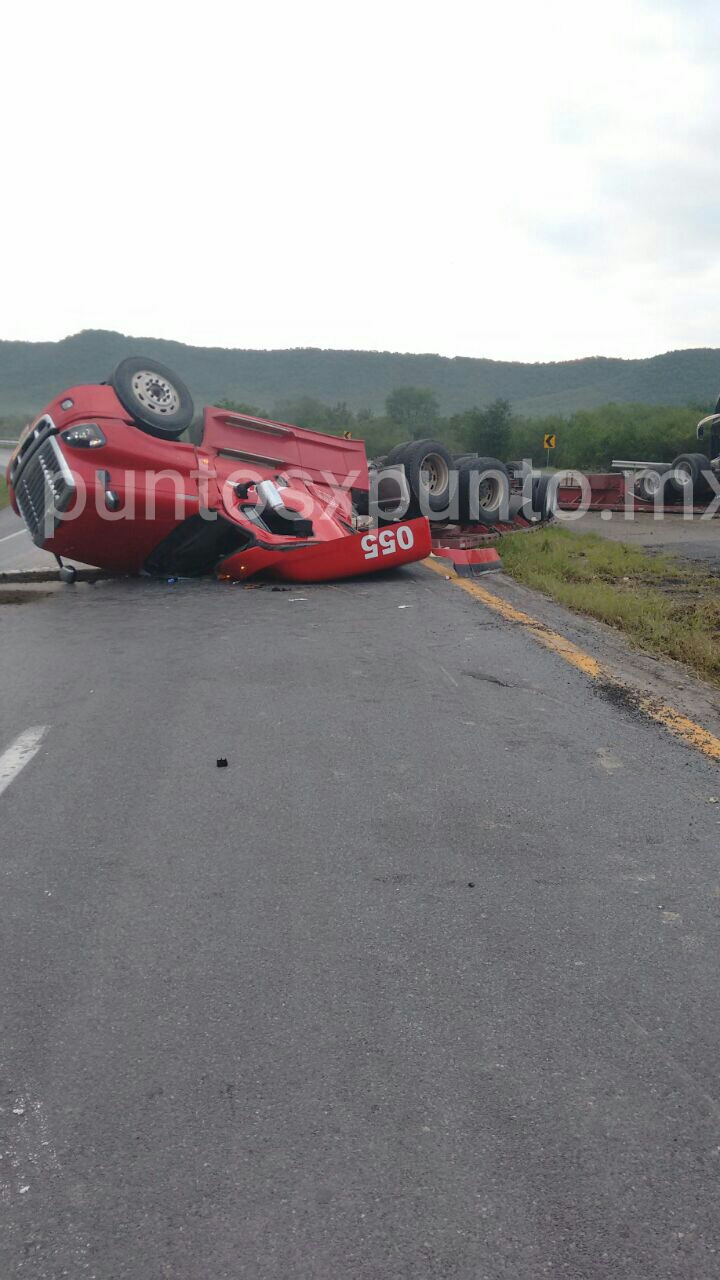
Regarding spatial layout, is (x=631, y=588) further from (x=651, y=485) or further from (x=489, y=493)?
(x=651, y=485)

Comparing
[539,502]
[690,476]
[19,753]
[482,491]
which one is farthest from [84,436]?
[690,476]

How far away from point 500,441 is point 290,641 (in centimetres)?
6344

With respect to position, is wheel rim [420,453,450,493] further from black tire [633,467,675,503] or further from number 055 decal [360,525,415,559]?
black tire [633,467,675,503]

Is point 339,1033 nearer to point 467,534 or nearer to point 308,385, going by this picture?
point 467,534

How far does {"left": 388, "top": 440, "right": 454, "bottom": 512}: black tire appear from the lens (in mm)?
11406

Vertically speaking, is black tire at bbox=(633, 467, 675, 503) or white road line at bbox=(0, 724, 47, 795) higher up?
black tire at bbox=(633, 467, 675, 503)

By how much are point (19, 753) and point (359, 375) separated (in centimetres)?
14771

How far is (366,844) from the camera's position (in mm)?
3195

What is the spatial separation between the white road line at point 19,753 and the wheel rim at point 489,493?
893 centimetres

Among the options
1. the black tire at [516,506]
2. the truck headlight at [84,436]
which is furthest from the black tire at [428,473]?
the truck headlight at [84,436]

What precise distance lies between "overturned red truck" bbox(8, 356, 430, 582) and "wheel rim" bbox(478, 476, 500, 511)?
317 centimetres

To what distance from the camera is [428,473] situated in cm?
1176

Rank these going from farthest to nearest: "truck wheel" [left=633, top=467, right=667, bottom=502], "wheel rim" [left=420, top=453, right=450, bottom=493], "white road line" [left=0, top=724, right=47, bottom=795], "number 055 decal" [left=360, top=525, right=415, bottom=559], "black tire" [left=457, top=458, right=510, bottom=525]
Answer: "truck wheel" [left=633, top=467, right=667, bottom=502]
"black tire" [left=457, top=458, right=510, bottom=525]
"wheel rim" [left=420, top=453, right=450, bottom=493]
"number 055 decal" [left=360, top=525, right=415, bottom=559]
"white road line" [left=0, top=724, right=47, bottom=795]

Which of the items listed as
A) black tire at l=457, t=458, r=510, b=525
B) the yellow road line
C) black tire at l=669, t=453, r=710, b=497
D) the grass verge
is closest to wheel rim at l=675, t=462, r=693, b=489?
black tire at l=669, t=453, r=710, b=497
